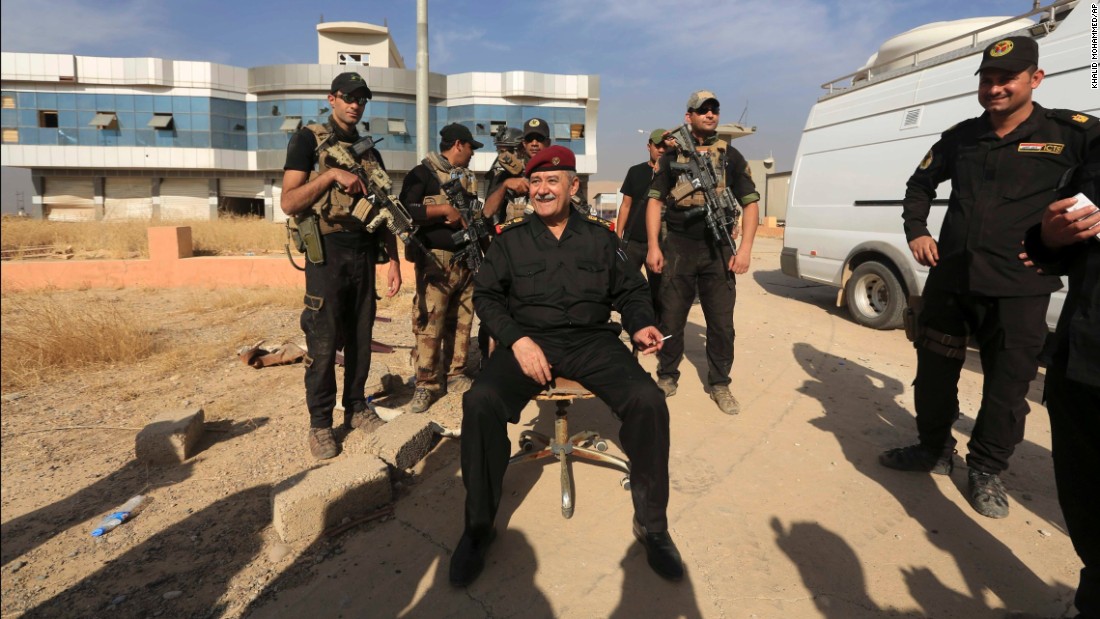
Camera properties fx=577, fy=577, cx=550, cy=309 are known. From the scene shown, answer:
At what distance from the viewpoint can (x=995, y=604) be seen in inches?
84.4

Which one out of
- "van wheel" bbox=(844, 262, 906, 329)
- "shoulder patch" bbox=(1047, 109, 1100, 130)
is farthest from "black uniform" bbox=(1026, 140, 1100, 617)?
"van wheel" bbox=(844, 262, 906, 329)

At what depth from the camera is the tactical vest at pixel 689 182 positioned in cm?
393

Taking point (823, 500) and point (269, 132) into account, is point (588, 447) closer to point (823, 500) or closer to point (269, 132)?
point (823, 500)

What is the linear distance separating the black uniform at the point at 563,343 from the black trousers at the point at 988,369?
1540 millimetres

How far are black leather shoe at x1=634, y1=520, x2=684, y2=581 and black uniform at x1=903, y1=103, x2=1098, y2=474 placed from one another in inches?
66.3

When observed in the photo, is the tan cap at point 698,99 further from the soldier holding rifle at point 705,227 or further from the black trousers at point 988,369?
the black trousers at point 988,369

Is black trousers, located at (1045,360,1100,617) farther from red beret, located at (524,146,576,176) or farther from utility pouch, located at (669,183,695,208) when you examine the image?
utility pouch, located at (669,183,695,208)

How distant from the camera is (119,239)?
1394 centimetres

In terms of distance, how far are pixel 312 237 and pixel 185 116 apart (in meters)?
35.5

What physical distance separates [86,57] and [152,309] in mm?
32676

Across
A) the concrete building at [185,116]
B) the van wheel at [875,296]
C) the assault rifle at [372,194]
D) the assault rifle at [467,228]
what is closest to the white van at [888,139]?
the van wheel at [875,296]

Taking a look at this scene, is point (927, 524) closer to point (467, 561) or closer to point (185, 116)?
point (467, 561)

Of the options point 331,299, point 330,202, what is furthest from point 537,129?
point 331,299

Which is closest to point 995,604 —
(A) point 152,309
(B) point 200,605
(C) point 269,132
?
(B) point 200,605
